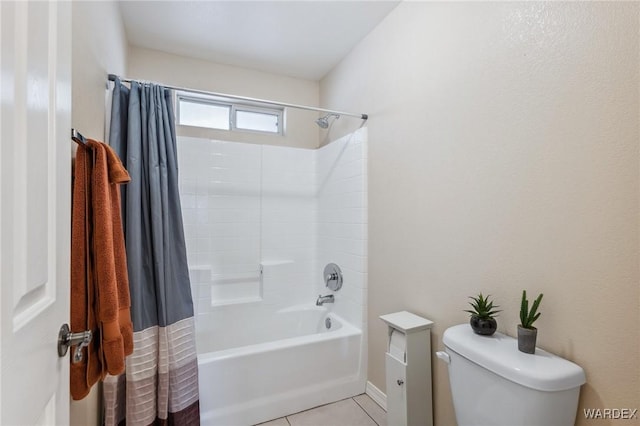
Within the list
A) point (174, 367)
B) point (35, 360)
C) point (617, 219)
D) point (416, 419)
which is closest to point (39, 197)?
point (35, 360)

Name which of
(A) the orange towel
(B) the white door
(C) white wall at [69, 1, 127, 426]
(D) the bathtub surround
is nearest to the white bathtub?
(D) the bathtub surround

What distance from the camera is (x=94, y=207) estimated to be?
3.24 feet

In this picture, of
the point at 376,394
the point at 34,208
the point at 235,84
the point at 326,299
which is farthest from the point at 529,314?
the point at 235,84

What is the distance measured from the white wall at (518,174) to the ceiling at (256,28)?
0.34 m

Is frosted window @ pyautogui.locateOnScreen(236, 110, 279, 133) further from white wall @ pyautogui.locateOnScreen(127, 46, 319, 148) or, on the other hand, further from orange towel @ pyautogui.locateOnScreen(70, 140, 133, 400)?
orange towel @ pyautogui.locateOnScreen(70, 140, 133, 400)

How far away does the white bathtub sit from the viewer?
173 centimetres

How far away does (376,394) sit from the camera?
6.66 ft

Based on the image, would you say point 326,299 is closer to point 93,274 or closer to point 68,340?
point 93,274

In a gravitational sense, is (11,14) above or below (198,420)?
above

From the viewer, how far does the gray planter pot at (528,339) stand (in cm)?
106

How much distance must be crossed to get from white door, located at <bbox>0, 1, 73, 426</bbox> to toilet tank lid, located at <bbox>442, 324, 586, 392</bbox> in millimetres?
1219

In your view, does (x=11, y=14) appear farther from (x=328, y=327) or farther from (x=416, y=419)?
(x=328, y=327)

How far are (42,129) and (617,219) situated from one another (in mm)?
1515

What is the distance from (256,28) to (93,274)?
193 centimetres
